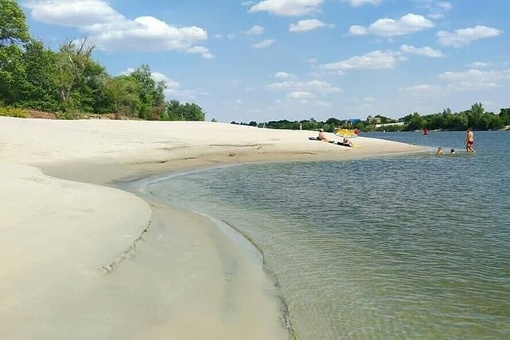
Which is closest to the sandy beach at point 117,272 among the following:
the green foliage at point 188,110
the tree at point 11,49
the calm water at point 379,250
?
the calm water at point 379,250

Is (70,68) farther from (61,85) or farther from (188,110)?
(188,110)

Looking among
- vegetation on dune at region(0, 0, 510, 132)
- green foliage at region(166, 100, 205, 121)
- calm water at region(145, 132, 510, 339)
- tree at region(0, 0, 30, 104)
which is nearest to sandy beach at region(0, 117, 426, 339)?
calm water at region(145, 132, 510, 339)

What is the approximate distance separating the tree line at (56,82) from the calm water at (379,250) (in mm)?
38934

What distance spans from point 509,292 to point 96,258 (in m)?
6.23

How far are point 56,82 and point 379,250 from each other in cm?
6232

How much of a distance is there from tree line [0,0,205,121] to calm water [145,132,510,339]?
38.9 m

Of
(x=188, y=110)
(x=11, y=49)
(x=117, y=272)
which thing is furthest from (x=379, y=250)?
(x=188, y=110)

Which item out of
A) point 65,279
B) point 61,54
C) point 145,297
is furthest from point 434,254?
point 61,54

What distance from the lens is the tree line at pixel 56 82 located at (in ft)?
191

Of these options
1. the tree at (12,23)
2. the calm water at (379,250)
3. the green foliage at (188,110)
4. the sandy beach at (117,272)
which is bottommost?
the calm water at (379,250)

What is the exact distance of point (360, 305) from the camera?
22.1ft

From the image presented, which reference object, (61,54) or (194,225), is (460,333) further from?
(61,54)

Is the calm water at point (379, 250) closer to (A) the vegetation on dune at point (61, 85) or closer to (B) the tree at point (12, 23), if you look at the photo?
(A) the vegetation on dune at point (61, 85)

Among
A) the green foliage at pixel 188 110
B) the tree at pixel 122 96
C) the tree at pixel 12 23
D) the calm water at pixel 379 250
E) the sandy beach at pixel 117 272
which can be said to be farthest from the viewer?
the green foliage at pixel 188 110
